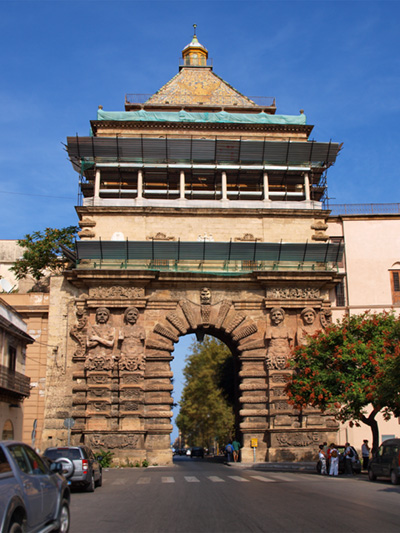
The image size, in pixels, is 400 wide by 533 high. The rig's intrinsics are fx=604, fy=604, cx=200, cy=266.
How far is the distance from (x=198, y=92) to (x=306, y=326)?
744 inches

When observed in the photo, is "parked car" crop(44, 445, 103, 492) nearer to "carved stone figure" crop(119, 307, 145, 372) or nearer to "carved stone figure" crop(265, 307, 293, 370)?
"carved stone figure" crop(119, 307, 145, 372)

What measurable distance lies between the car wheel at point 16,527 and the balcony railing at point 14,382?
20.7 meters

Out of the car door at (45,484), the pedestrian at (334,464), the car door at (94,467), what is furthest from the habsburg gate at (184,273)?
the car door at (45,484)

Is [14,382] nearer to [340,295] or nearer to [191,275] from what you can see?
[191,275]

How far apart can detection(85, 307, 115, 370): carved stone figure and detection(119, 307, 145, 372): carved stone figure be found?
2.02 ft

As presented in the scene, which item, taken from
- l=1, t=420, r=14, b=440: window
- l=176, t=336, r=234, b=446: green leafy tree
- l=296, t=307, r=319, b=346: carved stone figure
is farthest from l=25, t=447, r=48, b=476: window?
l=176, t=336, r=234, b=446: green leafy tree

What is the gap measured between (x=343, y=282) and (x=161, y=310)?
11987 mm

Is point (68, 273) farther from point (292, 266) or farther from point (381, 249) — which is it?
point (381, 249)

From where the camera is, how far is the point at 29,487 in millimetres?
7805

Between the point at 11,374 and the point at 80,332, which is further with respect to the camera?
the point at 80,332

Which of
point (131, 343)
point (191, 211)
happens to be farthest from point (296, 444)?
point (191, 211)

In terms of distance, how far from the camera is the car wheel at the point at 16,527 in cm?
677

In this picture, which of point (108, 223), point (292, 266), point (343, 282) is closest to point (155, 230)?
point (108, 223)

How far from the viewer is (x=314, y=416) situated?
1229 inches
